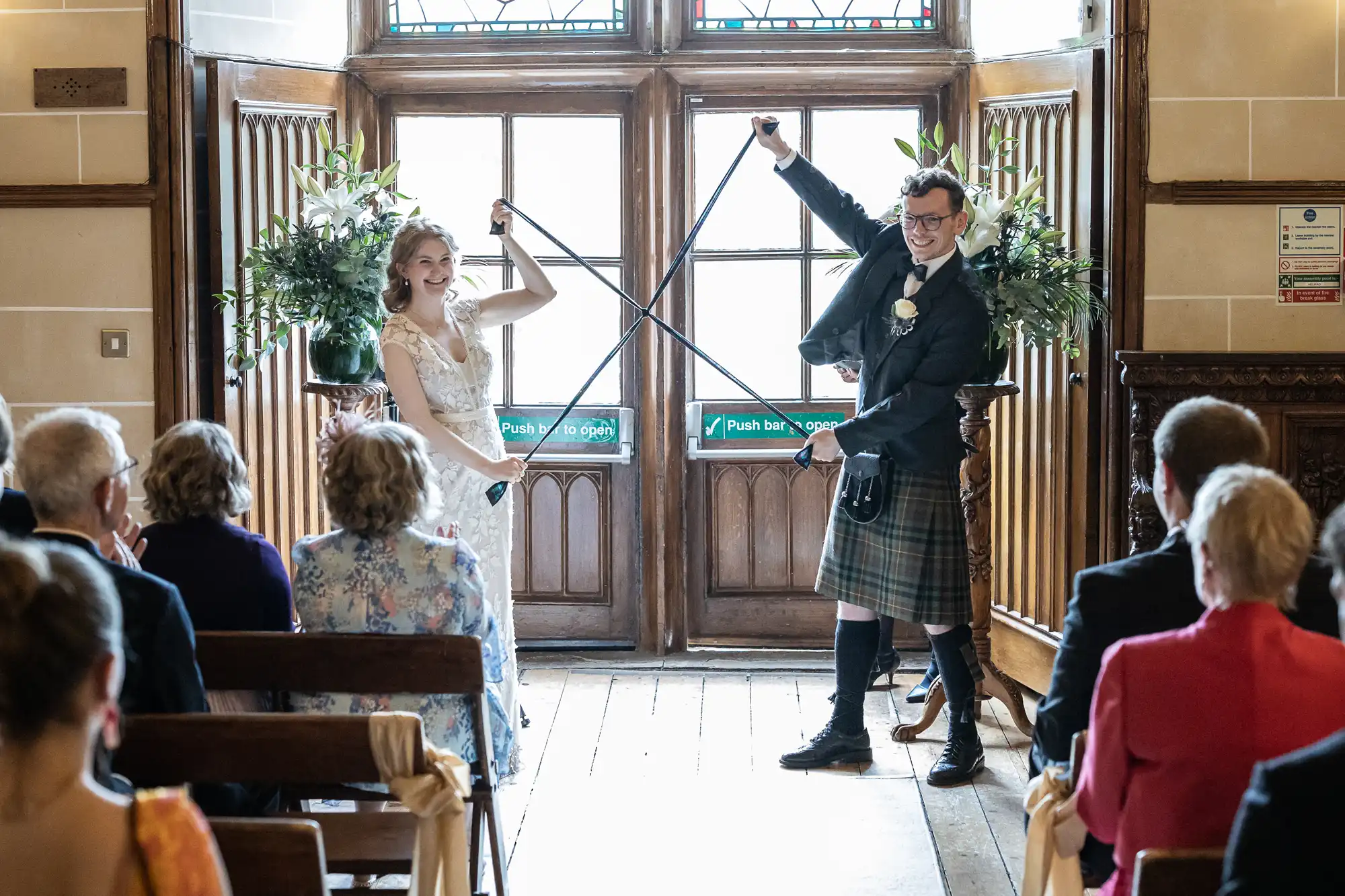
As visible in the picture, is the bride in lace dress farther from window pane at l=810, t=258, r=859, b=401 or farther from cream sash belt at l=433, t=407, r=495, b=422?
window pane at l=810, t=258, r=859, b=401

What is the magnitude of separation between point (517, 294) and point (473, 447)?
1.65 ft

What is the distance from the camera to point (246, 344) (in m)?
4.47

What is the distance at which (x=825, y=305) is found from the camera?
4.88 meters

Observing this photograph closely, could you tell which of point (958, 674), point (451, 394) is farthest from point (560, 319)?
point (958, 674)

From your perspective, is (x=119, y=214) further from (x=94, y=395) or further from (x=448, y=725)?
(x=448, y=725)

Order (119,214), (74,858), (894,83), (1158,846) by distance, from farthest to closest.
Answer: (894,83)
(119,214)
(1158,846)
(74,858)

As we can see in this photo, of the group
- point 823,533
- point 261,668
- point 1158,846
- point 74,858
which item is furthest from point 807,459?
point 74,858

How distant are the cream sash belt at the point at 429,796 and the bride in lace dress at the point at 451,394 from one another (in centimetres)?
150

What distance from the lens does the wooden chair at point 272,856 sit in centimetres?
160

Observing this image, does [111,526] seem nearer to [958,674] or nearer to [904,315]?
[904,315]

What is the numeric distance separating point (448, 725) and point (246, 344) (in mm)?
2121

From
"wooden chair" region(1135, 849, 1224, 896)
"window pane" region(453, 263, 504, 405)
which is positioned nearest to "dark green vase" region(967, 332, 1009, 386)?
"window pane" region(453, 263, 504, 405)

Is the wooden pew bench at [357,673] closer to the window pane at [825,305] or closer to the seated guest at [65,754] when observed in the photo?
the seated guest at [65,754]

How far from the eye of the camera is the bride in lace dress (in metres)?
3.67
